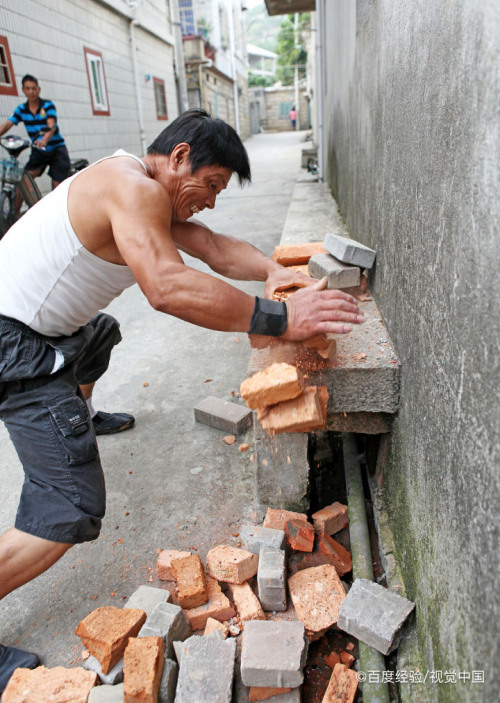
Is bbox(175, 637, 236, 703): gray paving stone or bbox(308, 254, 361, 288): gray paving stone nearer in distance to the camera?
bbox(175, 637, 236, 703): gray paving stone

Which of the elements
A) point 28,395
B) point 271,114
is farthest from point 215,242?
point 271,114

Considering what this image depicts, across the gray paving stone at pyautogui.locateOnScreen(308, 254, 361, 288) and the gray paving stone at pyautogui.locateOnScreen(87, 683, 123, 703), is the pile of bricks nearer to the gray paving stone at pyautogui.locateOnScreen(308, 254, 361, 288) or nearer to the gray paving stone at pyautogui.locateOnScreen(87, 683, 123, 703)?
the gray paving stone at pyautogui.locateOnScreen(308, 254, 361, 288)

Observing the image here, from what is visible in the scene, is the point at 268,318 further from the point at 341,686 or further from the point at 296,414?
the point at 341,686

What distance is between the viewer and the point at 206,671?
5.35ft

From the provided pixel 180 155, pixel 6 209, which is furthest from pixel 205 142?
pixel 6 209

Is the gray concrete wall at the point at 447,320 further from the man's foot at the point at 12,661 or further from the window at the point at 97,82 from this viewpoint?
the window at the point at 97,82

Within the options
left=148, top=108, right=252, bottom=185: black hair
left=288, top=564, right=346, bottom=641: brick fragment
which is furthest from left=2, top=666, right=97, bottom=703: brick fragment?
left=148, top=108, right=252, bottom=185: black hair

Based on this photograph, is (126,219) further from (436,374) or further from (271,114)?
(271,114)

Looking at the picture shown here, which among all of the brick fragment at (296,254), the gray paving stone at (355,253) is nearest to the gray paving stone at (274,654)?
the gray paving stone at (355,253)

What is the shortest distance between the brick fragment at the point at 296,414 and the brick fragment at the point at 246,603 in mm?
621

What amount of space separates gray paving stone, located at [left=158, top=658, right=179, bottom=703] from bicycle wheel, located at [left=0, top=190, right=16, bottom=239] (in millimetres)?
6153

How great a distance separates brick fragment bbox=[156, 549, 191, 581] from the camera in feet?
6.98

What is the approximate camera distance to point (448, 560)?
1271 millimetres

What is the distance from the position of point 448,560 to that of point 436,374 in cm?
47
